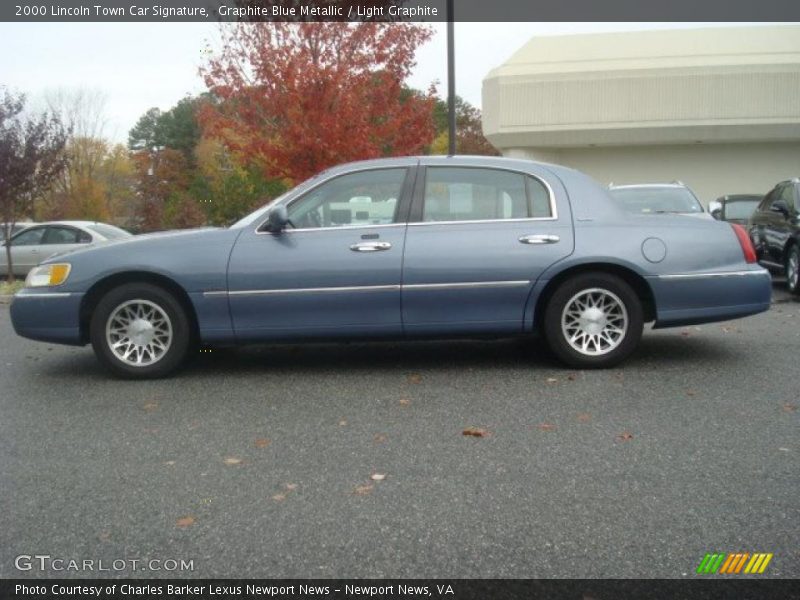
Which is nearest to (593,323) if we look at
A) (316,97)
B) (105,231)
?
(316,97)

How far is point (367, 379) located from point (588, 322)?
5.51 feet

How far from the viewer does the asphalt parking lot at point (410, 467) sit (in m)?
A: 3.22

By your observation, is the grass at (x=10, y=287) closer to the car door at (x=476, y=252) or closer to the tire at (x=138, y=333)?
the tire at (x=138, y=333)

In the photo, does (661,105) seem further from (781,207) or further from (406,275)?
(406,275)

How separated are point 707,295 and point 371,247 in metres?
2.48

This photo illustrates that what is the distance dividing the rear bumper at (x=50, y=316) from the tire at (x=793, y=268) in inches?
348

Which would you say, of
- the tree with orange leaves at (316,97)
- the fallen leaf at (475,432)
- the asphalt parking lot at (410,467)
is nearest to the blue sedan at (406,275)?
the asphalt parking lot at (410,467)

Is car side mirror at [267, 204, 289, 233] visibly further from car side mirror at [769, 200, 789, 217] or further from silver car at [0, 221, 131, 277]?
silver car at [0, 221, 131, 277]

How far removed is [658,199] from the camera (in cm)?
1184

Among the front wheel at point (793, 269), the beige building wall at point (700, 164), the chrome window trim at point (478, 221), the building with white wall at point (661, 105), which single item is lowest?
the front wheel at point (793, 269)

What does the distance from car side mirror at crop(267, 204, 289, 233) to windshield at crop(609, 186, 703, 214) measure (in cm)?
655

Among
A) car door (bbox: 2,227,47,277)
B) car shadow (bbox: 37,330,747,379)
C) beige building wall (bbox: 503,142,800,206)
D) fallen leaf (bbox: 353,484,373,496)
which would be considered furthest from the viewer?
beige building wall (bbox: 503,142,800,206)

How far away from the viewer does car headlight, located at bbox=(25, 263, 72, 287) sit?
6.27 m

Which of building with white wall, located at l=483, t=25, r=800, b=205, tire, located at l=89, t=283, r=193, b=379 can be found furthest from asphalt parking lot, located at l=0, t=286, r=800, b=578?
building with white wall, located at l=483, t=25, r=800, b=205
